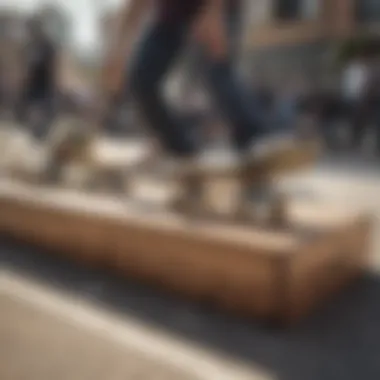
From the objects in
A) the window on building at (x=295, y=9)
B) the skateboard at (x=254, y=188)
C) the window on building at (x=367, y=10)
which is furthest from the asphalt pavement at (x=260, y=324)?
the window on building at (x=295, y=9)

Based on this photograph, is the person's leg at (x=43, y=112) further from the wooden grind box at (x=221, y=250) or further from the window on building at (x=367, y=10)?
the window on building at (x=367, y=10)

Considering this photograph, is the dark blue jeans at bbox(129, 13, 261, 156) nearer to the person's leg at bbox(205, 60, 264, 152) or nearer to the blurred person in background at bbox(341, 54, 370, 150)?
the person's leg at bbox(205, 60, 264, 152)

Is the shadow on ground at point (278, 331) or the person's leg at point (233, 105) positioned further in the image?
the person's leg at point (233, 105)

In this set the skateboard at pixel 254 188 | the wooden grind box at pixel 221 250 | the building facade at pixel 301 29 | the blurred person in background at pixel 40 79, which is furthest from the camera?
the building facade at pixel 301 29

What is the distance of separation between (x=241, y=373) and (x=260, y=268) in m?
0.23

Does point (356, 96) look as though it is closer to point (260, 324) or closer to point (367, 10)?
point (367, 10)

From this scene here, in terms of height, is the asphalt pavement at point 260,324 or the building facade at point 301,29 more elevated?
the building facade at point 301,29

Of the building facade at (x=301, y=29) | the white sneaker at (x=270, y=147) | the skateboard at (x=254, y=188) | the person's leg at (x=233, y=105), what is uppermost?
the building facade at (x=301, y=29)

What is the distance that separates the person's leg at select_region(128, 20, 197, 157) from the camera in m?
1.47

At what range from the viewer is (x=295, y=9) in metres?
6.52

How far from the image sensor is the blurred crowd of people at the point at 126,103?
367 centimetres

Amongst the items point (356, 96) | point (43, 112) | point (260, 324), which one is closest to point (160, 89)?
point (260, 324)

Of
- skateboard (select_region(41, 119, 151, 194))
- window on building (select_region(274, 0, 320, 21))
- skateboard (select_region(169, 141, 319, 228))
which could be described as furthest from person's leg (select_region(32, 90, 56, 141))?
window on building (select_region(274, 0, 320, 21))

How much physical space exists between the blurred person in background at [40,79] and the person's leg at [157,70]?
6.92 feet
